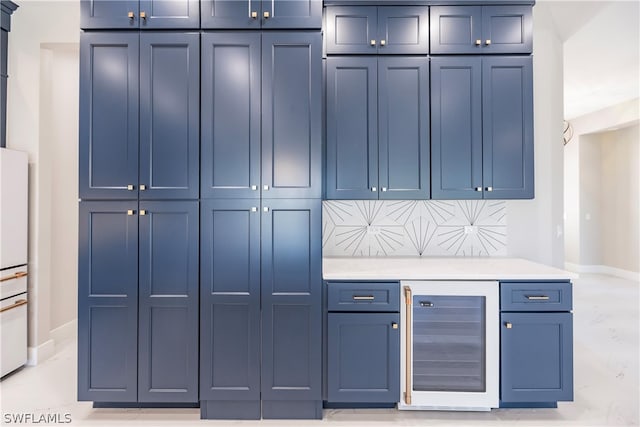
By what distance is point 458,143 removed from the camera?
276cm

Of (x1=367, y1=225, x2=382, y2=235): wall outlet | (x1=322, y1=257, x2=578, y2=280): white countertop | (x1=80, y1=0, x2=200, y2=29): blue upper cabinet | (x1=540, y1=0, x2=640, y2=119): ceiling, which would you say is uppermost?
(x1=540, y1=0, x2=640, y2=119): ceiling

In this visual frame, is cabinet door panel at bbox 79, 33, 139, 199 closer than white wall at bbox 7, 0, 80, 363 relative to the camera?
Yes

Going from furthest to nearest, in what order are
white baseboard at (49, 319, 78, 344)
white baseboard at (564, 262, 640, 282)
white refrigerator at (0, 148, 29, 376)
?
white baseboard at (564, 262, 640, 282) < white baseboard at (49, 319, 78, 344) < white refrigerator at (0, 148, 29, 376)

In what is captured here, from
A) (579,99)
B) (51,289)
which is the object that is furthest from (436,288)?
(579,99)

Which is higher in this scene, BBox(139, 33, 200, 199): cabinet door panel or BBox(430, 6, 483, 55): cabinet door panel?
Answer: BBox(430, 6, 483, 55): cabinet door panel

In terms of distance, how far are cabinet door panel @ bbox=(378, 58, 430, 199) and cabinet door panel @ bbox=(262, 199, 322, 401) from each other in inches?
30.9

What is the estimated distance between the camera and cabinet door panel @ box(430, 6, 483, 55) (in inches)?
108

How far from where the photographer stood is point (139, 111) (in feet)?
7.75

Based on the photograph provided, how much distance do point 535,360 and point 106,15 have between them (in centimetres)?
347

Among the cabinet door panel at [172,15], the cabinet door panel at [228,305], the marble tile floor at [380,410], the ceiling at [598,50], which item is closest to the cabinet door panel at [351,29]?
the cabinet door panel at [172,15]

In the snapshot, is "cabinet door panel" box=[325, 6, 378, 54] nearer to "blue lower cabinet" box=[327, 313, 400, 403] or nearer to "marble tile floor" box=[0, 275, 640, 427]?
"blue lower cabinet" box=[327, 313, 400, 403]

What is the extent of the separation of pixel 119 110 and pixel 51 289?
225 cm

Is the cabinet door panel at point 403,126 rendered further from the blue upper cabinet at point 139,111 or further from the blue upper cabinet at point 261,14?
the blue upper cabinet at point 139,111

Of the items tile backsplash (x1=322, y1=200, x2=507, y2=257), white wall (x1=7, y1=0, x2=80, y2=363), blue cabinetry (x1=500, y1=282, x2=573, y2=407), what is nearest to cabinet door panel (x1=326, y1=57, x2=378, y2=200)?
tile backsplash (x1=322, y1=200, x2=507, y2=257)
